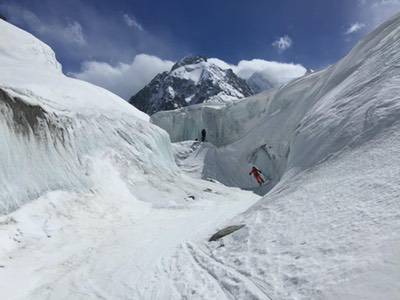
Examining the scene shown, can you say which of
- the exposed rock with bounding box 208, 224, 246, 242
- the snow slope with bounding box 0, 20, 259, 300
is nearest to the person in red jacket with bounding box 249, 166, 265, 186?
the snow slope with bounding box 0, 20, 259, 300

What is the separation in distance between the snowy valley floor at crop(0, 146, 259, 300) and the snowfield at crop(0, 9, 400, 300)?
0.05 meters

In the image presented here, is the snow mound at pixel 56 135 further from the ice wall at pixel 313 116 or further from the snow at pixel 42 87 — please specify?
the ice wall at pixel 313 116

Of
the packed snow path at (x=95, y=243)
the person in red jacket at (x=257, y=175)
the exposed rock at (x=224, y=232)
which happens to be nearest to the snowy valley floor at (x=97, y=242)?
the packed snow path at (x=95, y=243)

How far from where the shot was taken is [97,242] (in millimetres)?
11734

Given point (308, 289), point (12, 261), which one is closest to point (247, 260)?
point (308, 289)

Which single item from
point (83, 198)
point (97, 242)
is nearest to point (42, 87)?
point (83, 198)

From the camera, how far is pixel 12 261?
9.85 metres

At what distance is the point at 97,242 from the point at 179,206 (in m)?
6.23

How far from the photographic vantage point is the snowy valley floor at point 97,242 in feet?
25.7

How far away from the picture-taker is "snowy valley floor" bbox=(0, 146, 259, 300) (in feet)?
25.7

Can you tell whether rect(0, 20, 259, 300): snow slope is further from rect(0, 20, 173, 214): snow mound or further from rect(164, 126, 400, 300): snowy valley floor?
rect(164, 126, 400, 300): snowy valley floor

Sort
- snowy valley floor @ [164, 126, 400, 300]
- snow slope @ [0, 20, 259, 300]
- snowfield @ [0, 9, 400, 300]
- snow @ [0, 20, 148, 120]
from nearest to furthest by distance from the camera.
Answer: snowy valley floor @ [164, 126, 400, 300]
snowfield @ [0, 9, 400, 300]
snow slope @ [0, 20, 259, 300]
snow @ [0, 20, 148, 120]

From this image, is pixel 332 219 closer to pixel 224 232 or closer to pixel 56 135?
pixel 224 232

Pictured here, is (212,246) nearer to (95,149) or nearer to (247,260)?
(247,260)
